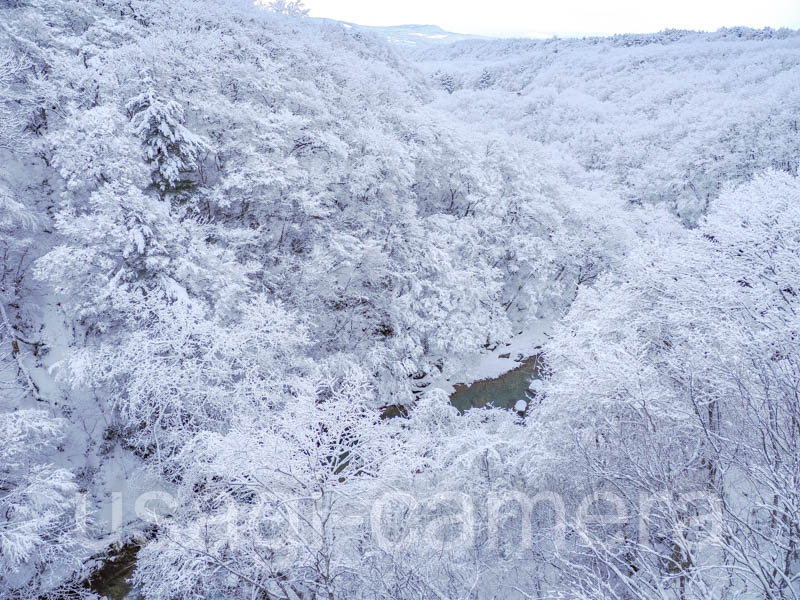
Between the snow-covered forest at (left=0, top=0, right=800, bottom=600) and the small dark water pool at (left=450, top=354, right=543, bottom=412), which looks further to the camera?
the small dark water pool at (left=450, top=354, right=543, bottom=412)

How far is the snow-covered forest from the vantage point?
7.21 metres

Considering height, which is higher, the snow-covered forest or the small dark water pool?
the snow-covered forest

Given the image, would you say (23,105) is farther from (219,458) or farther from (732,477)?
(732,477)

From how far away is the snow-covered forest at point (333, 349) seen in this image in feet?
23.7

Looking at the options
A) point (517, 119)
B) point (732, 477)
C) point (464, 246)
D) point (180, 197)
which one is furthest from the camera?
point (517, 119)

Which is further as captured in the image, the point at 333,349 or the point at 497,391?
the point at 497,391

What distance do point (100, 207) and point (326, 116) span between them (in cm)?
1174

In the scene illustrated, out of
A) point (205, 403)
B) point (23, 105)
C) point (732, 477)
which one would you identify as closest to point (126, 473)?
point (205, 403)

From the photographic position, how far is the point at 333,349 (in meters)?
17.8

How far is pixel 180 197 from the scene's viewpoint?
14594 mm

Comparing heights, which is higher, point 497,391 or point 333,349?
point 333,349

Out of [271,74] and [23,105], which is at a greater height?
[271,74]

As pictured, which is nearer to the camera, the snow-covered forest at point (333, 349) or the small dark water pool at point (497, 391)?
the snow-covered forest at point (333, 349)

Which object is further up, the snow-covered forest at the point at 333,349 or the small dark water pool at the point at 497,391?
the snow-covered forest at the point at 333,349
